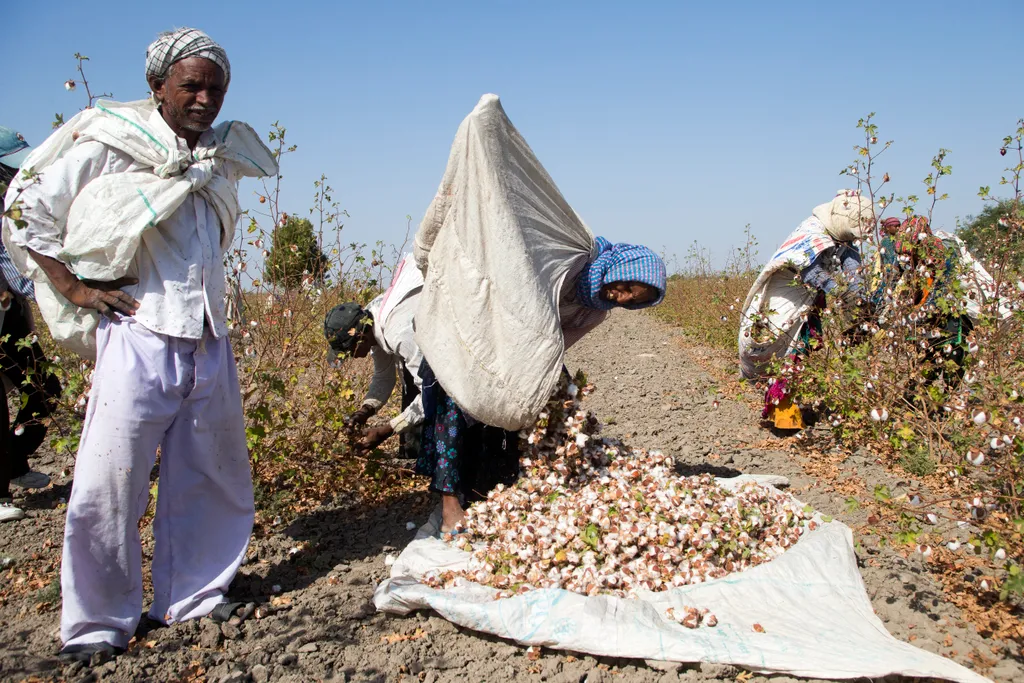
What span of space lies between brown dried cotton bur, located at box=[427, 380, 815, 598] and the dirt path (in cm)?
25

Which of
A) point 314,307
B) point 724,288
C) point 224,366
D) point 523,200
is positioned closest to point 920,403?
point 523,200

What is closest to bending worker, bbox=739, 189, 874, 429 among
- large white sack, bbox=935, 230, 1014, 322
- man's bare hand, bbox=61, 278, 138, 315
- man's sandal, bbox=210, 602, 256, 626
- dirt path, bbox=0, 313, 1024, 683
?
large white sack, bbox=935, 230, 1014, 322

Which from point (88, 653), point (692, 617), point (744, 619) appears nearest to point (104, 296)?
point (88, 653)

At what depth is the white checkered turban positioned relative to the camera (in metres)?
2.23

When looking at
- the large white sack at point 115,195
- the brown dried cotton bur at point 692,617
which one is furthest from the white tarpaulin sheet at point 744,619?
the large white sack at point 115,195

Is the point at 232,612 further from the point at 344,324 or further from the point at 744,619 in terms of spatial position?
the point at 744,619

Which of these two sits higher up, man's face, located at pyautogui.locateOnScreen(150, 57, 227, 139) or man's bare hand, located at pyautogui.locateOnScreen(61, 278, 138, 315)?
man's face, located at pyautogui.locateOnScreen(150, 57, 227, 139)

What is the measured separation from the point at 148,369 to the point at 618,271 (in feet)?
5.20

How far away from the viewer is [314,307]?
3.83 m

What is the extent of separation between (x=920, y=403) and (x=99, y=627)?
3806 mm

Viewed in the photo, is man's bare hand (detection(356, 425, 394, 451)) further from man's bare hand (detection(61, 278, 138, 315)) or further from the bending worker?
the bending worker

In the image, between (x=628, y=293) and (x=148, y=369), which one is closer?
(x=148, y=369)

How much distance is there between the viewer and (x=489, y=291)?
264cm

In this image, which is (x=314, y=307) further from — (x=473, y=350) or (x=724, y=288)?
(x=724, y=288)
